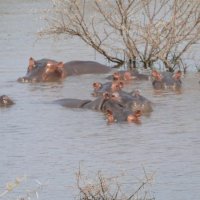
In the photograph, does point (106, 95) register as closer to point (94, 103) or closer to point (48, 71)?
point (94, 103)

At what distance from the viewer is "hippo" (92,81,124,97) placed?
34.5 feet

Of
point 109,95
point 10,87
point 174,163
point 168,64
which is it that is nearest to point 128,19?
point 168,64

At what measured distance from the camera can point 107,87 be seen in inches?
428

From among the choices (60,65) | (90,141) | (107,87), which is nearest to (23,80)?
(60,65)

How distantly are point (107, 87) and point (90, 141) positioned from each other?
8.32 ft

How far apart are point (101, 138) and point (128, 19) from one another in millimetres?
5052

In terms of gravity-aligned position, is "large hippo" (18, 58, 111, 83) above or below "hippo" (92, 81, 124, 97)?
above

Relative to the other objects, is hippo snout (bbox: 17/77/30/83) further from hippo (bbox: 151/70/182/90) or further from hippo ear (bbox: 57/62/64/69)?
hippo (bbox: 151/70/182/90)

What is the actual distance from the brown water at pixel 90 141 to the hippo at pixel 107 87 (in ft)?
0.82

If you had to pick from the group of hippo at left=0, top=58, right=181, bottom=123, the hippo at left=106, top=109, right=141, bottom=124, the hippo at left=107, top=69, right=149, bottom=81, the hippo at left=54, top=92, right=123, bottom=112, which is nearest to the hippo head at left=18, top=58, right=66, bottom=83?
the group of hippo at left=0, top=58, right=181, bottom=123

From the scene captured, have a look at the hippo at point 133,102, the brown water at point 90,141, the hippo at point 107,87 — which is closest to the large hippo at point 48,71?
the brown water at point 90,141

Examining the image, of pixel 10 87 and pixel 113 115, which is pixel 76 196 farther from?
pixel 10 87

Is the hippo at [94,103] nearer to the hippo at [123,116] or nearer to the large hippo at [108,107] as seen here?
the large hippo at [108,107]

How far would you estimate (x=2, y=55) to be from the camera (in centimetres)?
1527
